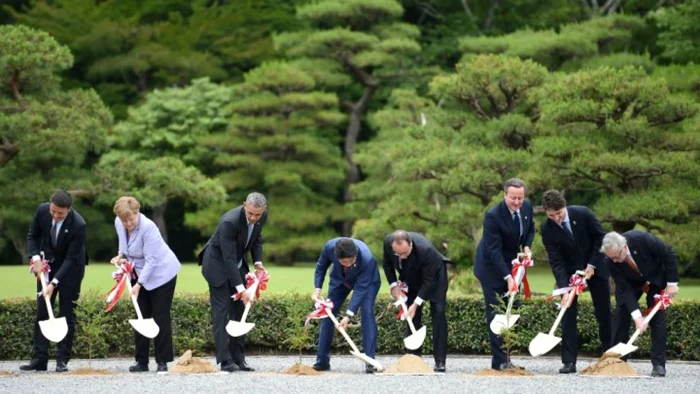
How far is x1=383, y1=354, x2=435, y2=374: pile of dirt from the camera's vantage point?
10281 millimetres

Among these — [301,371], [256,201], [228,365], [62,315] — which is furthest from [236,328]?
[62,315]

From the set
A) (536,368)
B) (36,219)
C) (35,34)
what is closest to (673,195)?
(536,368)

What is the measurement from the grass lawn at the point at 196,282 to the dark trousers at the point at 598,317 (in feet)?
25.3

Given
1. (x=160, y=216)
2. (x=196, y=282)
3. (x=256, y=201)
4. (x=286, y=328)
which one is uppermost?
(x=256, y=201)

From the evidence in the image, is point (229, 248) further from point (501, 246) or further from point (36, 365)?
point (501, 246)

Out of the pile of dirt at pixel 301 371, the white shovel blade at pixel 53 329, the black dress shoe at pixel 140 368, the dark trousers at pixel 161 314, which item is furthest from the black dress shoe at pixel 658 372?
the white shovel blade at pixel 53 329

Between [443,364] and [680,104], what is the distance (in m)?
8.70

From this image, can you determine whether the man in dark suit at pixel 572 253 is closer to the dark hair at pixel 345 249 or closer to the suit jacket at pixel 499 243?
the suit jacket at pixel 499 243

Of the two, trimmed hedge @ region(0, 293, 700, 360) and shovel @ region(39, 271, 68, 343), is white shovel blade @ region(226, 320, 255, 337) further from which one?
trimmed hedge @ region(0, 293, 700, 360)

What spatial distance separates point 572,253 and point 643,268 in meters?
0.66

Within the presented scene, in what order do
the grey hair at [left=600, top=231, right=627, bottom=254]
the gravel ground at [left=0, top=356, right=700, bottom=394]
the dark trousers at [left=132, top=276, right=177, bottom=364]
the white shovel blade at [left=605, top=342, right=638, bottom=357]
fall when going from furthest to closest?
the dark trousers at [left=132, top=276, right=177, bottom=364] → the white shovel blade at [left=605, top=342, right=638, bottom=357] → the grey hair at [left=600, top=231, right=627, bottom=254] → the gravel ground at [left=0, top=356, right=700, bottom=394]

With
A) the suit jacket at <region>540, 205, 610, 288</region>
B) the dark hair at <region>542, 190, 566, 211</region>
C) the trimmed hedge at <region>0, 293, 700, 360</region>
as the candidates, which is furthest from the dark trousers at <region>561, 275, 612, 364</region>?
the trimmed hedge at <region>0, 293, 700, 360</region>

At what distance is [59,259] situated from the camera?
35.7ft

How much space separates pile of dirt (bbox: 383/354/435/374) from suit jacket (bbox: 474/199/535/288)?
0.87 meters
